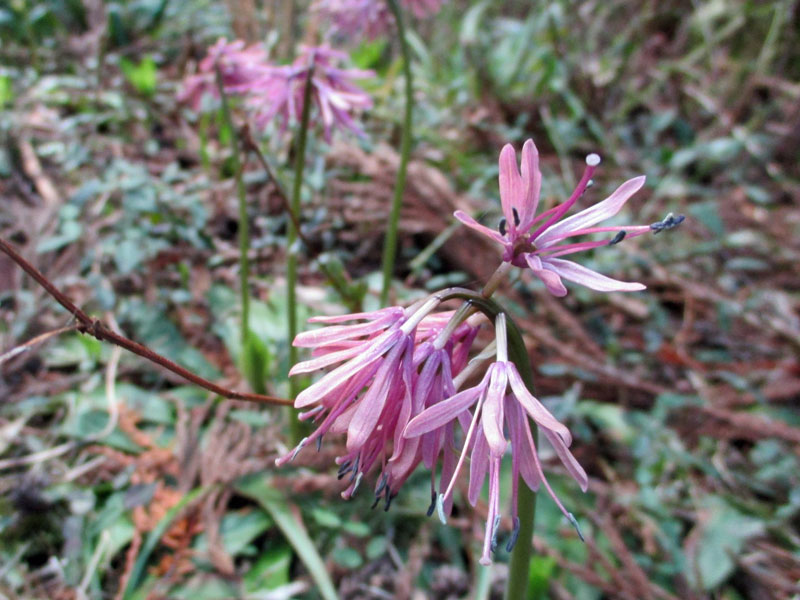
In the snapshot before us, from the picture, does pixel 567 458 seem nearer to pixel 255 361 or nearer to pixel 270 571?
pixel 270 571

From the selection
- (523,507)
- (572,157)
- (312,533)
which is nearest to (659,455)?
(312,533)

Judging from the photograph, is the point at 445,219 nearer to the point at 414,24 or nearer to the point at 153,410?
the point at 153,410

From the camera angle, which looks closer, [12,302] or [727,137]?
[12,302]

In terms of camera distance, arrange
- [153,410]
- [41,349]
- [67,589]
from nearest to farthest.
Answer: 1. [67,589]
2. [153,410]
3. [41,349]

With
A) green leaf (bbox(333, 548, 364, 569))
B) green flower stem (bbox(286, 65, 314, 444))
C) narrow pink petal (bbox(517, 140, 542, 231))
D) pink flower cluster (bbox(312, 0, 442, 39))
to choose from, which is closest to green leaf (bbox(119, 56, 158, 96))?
pink flower cluster (bbox(312, 0, 442, 39))

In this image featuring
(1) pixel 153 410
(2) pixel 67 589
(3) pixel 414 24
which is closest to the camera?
(2) pixel 67 589

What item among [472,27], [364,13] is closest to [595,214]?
[364,13]
